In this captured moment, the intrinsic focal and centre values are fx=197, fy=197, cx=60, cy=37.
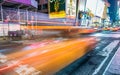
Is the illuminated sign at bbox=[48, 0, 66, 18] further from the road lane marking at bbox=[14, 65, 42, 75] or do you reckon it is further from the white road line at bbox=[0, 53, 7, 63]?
the white road line at bbox=[0, 53, 7, 63]

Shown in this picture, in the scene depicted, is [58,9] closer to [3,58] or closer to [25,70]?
[25,70]

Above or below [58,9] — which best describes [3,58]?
below

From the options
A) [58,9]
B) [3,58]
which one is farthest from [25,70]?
[58,9]

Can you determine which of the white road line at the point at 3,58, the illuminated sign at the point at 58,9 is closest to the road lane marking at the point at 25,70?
the white road line at the point at 3,58

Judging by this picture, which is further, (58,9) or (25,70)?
(58,9)

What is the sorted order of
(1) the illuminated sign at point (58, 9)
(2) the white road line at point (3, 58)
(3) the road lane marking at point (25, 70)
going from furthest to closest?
1. (1) the illuminated sign at point (58, 9)
2. (3) the road lane marking at point (25, 70)
3. (2) the white road line at point (3, 58)

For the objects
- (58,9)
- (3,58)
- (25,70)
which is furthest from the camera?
(58,9)

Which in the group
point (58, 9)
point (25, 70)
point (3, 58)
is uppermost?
point (58, 9)

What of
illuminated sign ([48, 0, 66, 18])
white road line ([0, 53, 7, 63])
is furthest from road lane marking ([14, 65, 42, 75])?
illuminated sign ([48, 0, 66, 18])

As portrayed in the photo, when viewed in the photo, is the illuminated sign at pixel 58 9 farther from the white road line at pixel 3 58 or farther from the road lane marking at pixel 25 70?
the white road line at pixel 3 58

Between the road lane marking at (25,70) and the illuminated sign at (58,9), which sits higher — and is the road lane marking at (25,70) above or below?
below

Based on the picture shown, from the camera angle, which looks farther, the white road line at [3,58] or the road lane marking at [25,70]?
the road lane marking at [25,70]

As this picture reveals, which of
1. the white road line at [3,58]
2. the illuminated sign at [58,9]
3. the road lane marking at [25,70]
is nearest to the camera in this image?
the white road line at [3,58]

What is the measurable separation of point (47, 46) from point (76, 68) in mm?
2410
